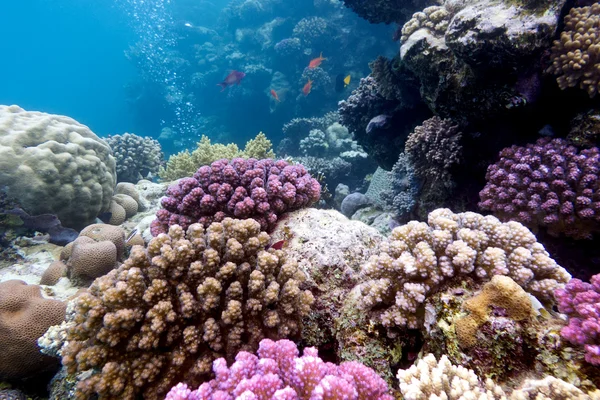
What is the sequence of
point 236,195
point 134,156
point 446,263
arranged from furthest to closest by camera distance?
1. point 134,156
2. point 236,195
3. point 446,263

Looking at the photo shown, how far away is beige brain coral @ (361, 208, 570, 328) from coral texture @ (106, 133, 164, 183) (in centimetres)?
813

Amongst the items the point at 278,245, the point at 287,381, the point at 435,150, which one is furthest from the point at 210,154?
the point at 287,381

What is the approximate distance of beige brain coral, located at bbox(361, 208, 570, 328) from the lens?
6.45 feet

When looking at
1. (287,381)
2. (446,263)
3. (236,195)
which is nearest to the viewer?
(287,381)

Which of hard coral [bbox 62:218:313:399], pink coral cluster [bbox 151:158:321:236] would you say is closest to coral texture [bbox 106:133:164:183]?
pink coral cluster [bbox 151:158:321:236]

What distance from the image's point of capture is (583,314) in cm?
150

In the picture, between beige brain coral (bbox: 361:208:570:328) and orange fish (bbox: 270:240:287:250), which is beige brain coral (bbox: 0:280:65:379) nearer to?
orange fish (bbox: 270:240:287:250)

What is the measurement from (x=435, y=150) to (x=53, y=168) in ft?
20.9

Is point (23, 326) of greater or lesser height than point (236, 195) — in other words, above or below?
below

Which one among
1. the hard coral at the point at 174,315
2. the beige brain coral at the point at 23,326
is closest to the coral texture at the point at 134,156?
the beige brain coral at the point at 23,326

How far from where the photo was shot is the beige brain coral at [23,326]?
8.95 ft

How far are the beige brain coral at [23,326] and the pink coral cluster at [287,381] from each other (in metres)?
2.28

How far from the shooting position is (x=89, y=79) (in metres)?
72.2

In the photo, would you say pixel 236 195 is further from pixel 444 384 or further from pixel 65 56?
pixel 65 56
